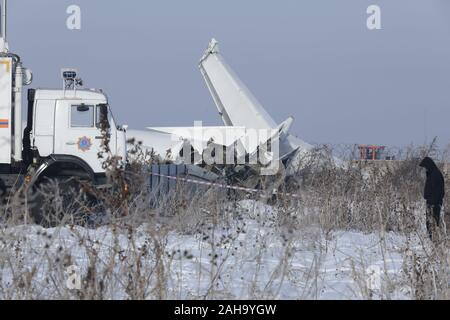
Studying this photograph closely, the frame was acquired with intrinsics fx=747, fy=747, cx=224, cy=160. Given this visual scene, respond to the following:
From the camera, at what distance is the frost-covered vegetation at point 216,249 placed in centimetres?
Answer: 613

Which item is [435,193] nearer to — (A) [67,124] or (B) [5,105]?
(A) [67,124]

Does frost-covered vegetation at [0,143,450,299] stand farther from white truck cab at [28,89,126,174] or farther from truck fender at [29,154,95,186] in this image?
white truck cab at [28,89,126,174]

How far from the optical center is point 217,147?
2202 centimetres

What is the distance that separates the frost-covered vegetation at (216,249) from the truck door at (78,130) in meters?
1.87

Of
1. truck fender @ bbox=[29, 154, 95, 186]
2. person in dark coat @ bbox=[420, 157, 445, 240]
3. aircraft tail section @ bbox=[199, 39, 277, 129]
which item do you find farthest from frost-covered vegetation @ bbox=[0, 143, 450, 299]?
aircraft tail section @ bbox=[199, 39, 277, 129]

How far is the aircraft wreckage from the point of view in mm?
20531

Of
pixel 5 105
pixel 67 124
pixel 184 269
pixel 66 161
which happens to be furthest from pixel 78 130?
pixel 184 269

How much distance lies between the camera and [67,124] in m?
14.6

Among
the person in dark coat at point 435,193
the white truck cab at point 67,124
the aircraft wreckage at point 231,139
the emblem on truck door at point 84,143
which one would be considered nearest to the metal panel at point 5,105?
the white truck cab at point 67,124

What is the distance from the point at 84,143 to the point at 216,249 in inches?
236

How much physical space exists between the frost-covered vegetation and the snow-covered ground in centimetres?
2

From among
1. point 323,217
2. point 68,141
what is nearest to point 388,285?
point 323,217

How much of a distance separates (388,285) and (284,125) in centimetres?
1740
